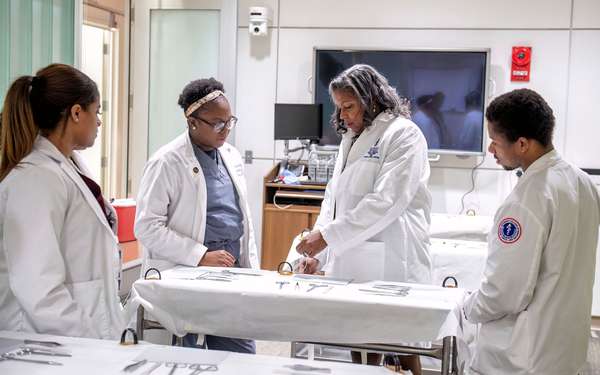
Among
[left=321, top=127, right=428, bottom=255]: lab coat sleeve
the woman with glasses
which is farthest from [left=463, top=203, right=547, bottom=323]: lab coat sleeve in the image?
the woman with glasses

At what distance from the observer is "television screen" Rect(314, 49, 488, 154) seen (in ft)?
17.4

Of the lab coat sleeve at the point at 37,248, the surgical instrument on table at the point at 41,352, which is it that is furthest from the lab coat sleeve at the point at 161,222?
the surgical instrument on table at the point at 41,352

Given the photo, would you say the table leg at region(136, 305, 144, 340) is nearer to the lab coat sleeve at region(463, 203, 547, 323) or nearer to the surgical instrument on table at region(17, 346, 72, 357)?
the surgical instrument on table at region(17, 346, 72, 357)

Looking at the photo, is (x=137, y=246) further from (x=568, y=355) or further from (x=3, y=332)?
(x=568, y=355)

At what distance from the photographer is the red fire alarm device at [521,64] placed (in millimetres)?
5285

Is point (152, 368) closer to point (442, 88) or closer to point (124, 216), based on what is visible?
point (124, 216)

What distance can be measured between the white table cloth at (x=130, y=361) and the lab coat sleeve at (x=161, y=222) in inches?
32.1

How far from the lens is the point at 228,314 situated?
2227 mm

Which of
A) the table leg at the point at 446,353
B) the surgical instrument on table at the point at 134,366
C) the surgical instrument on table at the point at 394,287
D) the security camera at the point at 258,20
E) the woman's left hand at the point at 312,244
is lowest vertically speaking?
the table leg at the point at 446,353

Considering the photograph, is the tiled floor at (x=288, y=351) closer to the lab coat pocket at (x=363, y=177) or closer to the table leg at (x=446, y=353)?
the lab coat pocket at (x=363, y=177)

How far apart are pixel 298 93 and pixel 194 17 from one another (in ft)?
3.26

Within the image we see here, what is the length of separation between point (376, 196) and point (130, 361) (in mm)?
1180

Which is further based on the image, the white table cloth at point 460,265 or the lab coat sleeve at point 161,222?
the white table cloth at point 460,265

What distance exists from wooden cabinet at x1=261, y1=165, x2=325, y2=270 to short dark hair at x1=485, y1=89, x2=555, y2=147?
3.16 metres
